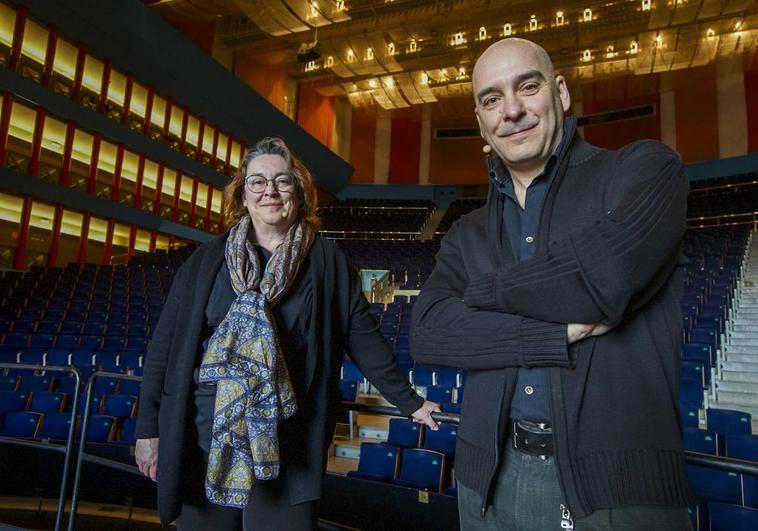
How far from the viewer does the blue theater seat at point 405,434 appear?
4070 millimetres

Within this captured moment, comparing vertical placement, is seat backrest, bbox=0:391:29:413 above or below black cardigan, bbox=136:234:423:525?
below

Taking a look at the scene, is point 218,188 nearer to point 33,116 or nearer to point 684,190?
point 33,116

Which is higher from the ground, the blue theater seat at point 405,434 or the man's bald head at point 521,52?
the man's bald head at point 521,52

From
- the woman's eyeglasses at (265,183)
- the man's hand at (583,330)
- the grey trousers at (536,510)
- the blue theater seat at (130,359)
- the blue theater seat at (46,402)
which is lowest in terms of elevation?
the blue theater seat at (46,402)

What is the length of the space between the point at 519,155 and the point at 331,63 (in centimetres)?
1688

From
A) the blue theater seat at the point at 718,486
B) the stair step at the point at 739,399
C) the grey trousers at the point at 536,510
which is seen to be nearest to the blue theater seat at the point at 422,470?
the blue theater seat at the point at 718,486

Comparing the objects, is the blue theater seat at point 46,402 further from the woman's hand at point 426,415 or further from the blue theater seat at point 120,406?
the woman's hand at point 426,415

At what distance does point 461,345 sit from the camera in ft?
3.12

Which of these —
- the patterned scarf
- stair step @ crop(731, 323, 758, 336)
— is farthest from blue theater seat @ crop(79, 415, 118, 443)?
stair step @ crop(731, 323, 758, 336)

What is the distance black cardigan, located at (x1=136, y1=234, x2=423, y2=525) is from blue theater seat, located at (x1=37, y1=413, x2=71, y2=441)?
3.74 meters

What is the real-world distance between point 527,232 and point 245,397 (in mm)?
805

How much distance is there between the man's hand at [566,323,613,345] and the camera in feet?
2.63

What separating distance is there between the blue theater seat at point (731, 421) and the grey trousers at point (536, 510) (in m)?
3.79

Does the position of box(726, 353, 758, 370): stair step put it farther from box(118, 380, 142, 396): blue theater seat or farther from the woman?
box(118, 380, 142, 396): blue theater seat
